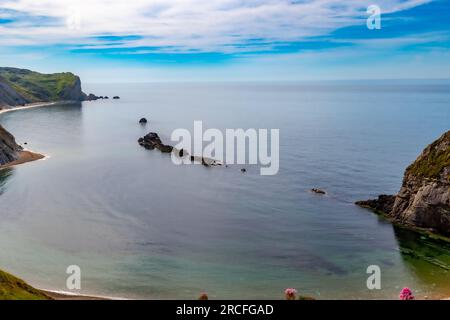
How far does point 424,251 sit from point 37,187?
76.0m

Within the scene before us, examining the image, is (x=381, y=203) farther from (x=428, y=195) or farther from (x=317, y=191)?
(x=317, y=191)

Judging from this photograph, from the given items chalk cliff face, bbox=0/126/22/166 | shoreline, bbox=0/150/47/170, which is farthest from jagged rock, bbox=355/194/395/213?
chalk cliff face, bbox=0/126/22/166

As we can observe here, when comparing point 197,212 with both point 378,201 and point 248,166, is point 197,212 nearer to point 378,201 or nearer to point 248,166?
point 378,201

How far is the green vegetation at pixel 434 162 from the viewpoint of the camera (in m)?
69.5

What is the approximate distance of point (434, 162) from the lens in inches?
2835

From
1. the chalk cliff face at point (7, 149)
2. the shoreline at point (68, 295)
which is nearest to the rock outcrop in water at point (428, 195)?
the shoreline at point (68, 295)

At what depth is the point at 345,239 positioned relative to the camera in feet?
222

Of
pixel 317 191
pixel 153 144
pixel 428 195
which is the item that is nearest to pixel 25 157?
pixel 153 144

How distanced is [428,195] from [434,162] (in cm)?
616

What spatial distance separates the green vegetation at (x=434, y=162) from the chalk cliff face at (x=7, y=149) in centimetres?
10060

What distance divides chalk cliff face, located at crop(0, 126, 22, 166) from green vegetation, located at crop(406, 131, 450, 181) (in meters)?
101

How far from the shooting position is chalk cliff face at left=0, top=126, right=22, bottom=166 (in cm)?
12338

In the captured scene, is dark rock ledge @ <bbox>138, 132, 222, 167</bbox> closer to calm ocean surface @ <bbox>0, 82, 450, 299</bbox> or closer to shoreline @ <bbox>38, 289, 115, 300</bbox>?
calm ocean surface @ <bbox>0, 82, 450, 299</bbox>

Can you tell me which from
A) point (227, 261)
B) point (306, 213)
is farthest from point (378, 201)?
point (227, 261)
